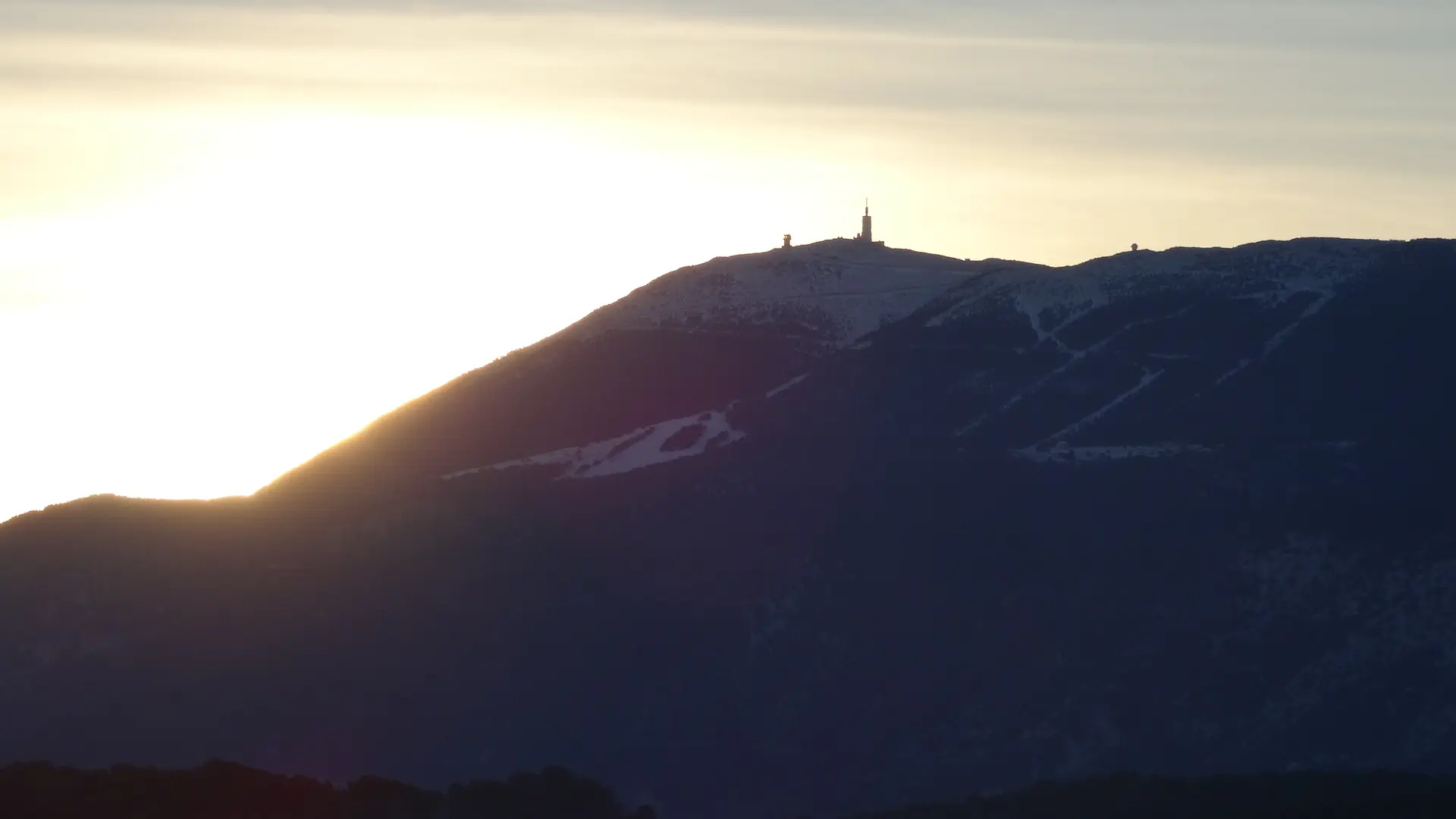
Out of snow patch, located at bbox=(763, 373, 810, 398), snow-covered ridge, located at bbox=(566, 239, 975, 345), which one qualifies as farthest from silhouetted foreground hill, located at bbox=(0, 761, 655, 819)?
snow-covered ridge, located at bbox=(566, 239, 975, 345)

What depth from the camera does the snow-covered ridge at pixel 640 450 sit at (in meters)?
149

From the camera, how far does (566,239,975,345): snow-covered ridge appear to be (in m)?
157

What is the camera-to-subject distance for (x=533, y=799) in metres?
83.6

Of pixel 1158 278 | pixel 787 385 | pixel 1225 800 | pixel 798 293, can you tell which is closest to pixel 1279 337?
pixel 1158 278

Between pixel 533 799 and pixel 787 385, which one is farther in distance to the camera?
pixel 787 385

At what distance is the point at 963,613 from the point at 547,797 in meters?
53.4

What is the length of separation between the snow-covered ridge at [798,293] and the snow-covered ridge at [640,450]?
8.75 m

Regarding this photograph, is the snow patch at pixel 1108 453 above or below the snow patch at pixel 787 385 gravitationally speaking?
below

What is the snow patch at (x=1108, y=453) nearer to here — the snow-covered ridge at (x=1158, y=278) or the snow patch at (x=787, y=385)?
the snow-covered ridge at (x=1158, y=278)

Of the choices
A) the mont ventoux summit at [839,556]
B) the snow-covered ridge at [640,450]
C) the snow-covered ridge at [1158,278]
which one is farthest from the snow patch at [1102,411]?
the snow-covered ridge at [640,450]

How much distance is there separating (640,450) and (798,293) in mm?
14994

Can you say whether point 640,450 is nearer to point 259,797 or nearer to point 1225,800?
point 1225,800

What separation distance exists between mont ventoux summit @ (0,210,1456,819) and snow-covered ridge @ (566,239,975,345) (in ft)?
1.00

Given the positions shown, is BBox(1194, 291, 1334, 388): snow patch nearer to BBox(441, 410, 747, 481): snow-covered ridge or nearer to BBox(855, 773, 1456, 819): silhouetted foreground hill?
BBox(441, 410, 747, 481): snow-covered ridge
